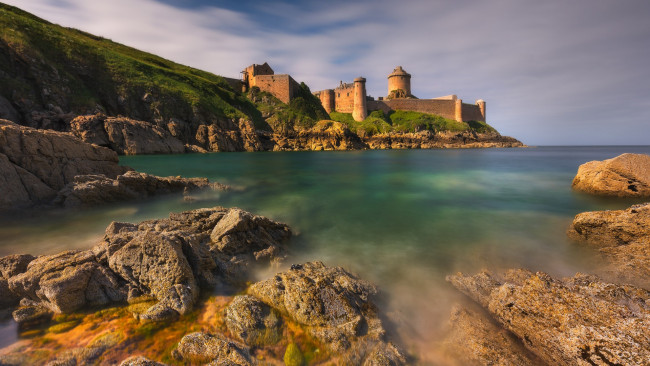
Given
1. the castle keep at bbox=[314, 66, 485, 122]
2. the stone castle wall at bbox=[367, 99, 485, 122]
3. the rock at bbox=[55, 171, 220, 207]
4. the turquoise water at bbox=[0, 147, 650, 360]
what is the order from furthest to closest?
1. the stone castle wall at bbox=[367, 99, 485, 122]
2. the castle keep at bbox=[314, 66, 485, 122]
3. the rock at bbox=[55, 171, 220, 207]
4. the turquoise water at bbox=[0, 147, 650, 360]

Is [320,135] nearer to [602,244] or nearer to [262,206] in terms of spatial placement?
[262,206]

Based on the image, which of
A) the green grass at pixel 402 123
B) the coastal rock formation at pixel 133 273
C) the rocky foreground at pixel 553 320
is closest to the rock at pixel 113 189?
the coastal rock formation at pixel 133 273

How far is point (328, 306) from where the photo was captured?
4.45m

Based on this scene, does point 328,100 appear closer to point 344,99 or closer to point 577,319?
point 344,99

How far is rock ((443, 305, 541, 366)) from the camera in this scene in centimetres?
381

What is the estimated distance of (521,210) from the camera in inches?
479

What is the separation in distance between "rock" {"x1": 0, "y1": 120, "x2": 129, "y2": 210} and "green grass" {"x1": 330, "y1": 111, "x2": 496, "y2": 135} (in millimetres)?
69402

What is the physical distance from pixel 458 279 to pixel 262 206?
29.8 feet

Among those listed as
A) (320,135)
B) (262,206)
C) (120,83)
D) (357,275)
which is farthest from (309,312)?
(320,135)

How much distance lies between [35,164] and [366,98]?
85582mm

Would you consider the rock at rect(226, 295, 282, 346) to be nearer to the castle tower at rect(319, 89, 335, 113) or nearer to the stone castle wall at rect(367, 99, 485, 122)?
the castle tower at rect(319, 89, 335, 113)

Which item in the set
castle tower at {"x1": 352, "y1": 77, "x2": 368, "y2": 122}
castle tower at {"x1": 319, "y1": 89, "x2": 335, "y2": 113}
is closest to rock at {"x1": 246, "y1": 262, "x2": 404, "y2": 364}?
castle tower at {"x1": 352, "y1": 77, "x2": 368, "y2": 122}

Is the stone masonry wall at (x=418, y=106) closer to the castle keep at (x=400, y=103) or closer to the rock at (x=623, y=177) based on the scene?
the castle keep at (x=400, y=103)

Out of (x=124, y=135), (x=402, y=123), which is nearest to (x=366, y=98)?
(x=402, y=123)
